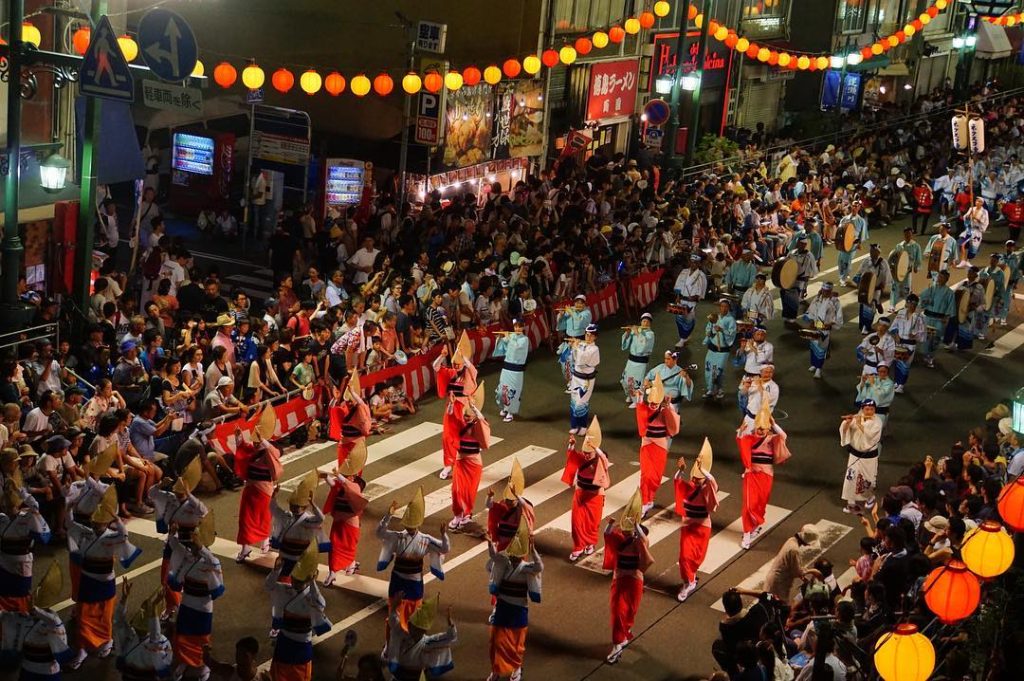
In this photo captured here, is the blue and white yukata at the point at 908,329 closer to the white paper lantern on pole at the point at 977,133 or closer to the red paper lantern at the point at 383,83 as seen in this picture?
the red paper lantern at the point at 383,83

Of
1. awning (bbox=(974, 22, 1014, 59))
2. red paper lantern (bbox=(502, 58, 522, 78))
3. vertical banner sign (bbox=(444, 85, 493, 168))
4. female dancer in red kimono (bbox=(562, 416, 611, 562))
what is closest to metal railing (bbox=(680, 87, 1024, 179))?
awning (bbox=(974, 22, 1014, 59))

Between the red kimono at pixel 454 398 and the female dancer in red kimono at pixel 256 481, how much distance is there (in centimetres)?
264

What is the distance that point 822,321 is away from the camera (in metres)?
23.3

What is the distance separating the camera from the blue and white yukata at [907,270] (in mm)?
26297

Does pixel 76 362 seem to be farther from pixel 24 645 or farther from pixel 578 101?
pixel 578 101

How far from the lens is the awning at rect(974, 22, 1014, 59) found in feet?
178

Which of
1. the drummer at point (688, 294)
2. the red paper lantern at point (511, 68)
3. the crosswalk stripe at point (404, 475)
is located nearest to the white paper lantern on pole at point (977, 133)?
the red paper lantern at point (511, 68)

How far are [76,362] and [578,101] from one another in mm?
18088

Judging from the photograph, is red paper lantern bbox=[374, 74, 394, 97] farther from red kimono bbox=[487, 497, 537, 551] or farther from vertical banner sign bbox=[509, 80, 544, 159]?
red kimono bbox=[487, 497, 537, 551]

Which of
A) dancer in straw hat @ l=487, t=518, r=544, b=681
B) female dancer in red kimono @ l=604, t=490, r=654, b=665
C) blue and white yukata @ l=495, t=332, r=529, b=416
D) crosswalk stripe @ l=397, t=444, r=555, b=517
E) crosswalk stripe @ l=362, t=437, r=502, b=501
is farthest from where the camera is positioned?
blue and white yukata @ l=495, t=332, r=529, b=416

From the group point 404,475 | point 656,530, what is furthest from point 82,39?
point 656,530

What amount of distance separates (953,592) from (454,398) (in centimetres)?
750

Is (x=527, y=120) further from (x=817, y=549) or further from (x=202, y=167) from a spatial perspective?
(x=817, y=549)

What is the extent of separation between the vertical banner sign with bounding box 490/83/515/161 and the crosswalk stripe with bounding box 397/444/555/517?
1213 centimetres
